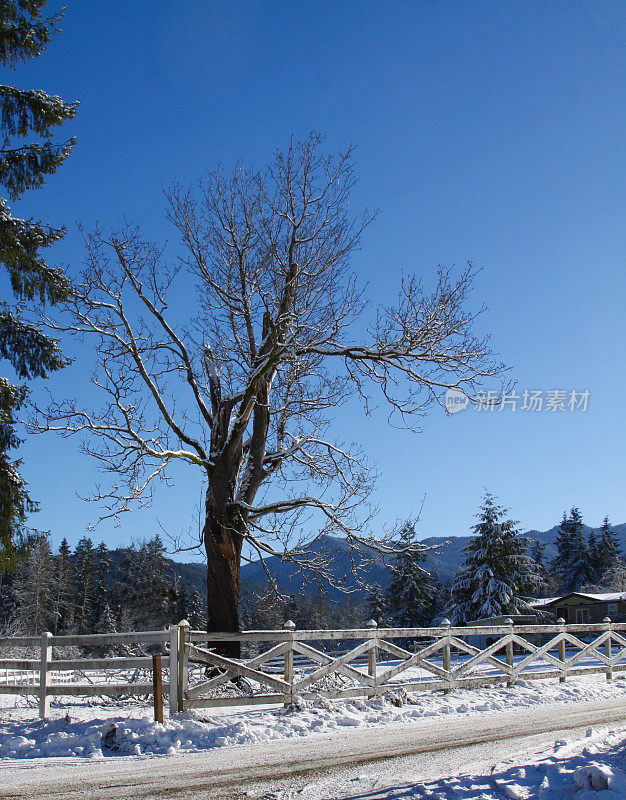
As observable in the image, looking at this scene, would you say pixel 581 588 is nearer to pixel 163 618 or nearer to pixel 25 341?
pixel 163 618

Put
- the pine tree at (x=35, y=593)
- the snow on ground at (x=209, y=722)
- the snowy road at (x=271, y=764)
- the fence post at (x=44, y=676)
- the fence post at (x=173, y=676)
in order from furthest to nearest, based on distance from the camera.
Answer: the pine tree at (x=35, y=593) → the fence post at (x=44, y=676) → the fence post at (x=173, y=676) → the snow on ground at (x=209, y=722) → the snowy road at (x=271, y=764)

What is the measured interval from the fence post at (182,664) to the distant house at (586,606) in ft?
159

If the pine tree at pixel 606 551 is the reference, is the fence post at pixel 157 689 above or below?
below

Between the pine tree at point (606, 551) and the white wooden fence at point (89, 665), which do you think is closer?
the white wooden fence at point (89, 665)

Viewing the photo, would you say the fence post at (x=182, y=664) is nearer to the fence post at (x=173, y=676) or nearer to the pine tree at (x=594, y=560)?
the fence post at (x=173, y=676)

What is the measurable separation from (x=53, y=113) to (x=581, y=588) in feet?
238

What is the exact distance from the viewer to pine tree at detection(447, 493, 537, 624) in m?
42.3

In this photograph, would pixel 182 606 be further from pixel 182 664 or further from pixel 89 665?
pixel 182 664

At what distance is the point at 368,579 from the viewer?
15430mm

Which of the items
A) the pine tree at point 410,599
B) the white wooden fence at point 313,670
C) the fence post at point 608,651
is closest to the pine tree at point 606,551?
the pine tree at point 410,599

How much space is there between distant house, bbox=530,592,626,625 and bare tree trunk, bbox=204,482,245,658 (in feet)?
148

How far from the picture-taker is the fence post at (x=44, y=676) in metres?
10.4

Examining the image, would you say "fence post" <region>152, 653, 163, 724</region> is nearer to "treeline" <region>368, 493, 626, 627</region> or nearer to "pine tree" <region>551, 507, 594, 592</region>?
"treeline" <region>368, 493, 626, 627</region>

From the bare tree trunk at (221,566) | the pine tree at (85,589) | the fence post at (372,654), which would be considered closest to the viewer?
the fence post at (372,654)
